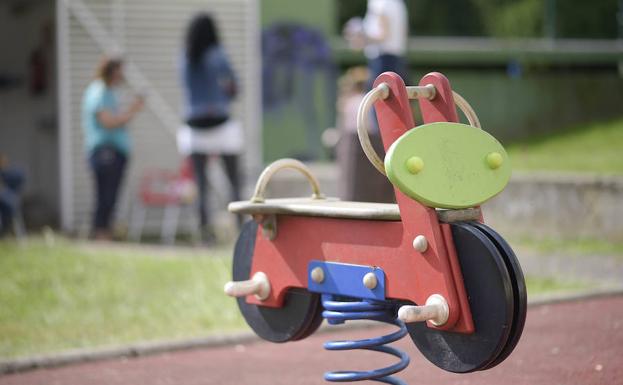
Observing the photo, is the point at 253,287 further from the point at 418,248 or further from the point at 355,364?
the point at 355,364

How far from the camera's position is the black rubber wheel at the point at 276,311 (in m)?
4.27

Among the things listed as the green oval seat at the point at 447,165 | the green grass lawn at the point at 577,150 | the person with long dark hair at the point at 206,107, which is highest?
the green oval seat at the point at 447,165

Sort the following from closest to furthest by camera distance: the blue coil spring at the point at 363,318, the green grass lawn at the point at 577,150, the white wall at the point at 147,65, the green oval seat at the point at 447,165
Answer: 1. the green oval seat at the point at 447,165
2. the blue coil spring at the point at 363,318
3. the green grass lawn at the point at 577,150
4. the white wall at the point at 147,65

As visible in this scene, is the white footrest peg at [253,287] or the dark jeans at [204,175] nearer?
the white footrest peg at [253,287]

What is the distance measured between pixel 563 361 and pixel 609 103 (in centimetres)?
1540

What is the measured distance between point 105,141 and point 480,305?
8041 millimetres

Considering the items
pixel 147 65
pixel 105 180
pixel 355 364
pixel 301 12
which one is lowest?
pixel 105 180

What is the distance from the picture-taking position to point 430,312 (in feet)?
11.5

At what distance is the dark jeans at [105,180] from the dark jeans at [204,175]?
98 cm

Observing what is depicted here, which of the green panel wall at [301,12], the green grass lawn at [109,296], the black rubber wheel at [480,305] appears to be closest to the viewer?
the black rubber wheel at [480,305]

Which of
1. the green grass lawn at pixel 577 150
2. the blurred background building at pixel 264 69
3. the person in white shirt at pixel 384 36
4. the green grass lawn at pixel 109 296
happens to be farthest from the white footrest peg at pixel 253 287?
the blurred background building at pixel 264 69

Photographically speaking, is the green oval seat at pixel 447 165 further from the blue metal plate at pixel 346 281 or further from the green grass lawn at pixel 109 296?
the green grass lawn at pixel 109 296

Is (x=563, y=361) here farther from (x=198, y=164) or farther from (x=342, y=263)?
(x=198, y=164)

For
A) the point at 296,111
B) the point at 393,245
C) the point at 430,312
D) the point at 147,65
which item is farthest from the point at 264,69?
the point at 430,312
